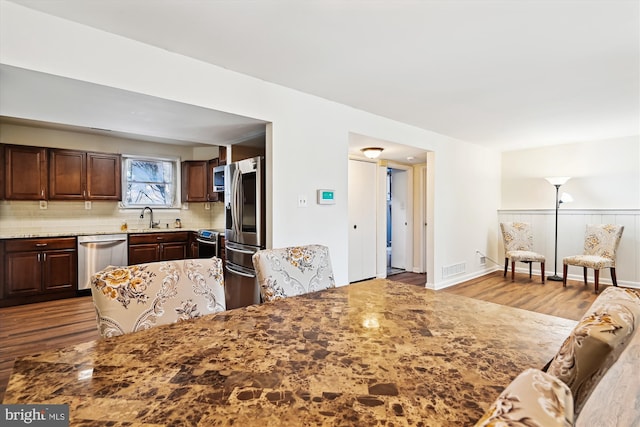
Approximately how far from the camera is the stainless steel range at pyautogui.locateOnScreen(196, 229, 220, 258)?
444cm

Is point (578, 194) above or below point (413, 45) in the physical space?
below

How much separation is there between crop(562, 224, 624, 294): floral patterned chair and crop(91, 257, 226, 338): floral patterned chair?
17.3 ft

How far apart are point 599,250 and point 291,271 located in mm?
5294

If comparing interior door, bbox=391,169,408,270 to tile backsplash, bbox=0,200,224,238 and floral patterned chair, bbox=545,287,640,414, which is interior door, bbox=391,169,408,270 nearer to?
tile backsplash, bbox=0,200,224,238

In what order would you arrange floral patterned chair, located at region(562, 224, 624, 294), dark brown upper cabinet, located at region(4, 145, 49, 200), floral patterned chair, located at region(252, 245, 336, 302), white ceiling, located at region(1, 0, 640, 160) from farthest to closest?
floral patterned chair, located at region(562, 224, 624, 294) → dark brown upper cabinet, located at region(4, 145, 49, 200) → white ceiling, located at region(1, 0, 640, 160) → floral patterned chair, located at region(252, 245, 336, 302)

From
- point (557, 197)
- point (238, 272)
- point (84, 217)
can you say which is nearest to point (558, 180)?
point (557, 197)

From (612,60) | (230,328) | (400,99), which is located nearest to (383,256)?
(400,99)

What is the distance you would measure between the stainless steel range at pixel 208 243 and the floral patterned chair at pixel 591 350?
422 cm

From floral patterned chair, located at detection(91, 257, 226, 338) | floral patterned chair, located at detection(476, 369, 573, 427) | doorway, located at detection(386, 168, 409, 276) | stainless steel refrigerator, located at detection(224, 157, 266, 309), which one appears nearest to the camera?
floral patterned chair, located at detection(476, 369, 573, 427)

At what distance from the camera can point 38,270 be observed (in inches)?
157

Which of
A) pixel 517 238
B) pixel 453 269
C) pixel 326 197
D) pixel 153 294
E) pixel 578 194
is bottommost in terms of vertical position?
pixel 453 269

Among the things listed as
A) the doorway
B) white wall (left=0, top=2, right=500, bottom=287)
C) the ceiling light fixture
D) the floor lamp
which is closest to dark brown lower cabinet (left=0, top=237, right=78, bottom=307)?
white wall (left=0, top=2, right=500, bottom=287)

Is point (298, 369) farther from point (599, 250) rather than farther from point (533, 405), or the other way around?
point (599, 250)

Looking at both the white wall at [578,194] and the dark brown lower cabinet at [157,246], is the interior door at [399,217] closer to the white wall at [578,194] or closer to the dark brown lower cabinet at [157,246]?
the white wall at [578,194]
